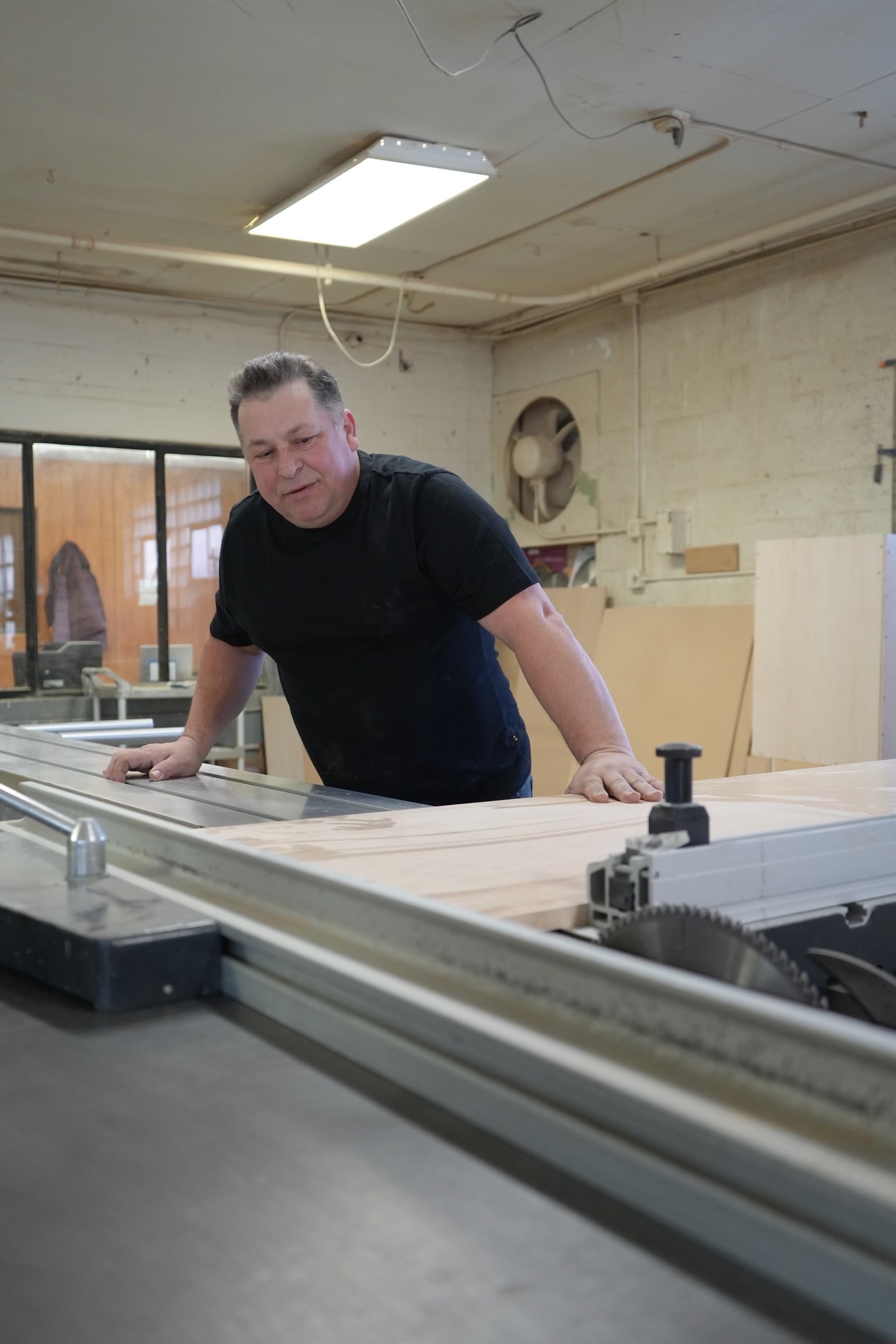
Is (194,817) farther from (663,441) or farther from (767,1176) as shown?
(663,441)

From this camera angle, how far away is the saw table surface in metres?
0.93

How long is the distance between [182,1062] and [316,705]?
4.48ft

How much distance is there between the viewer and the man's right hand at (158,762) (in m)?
1.85

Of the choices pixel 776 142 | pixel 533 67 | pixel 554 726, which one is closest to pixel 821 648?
pixel 776 142

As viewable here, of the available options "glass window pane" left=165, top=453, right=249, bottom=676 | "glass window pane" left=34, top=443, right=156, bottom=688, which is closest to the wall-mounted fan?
"glass window pane" left=165, top=453, right=249, bottom=676

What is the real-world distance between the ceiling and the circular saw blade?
304cm

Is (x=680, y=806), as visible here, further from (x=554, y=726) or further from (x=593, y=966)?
(x=554, y=726)

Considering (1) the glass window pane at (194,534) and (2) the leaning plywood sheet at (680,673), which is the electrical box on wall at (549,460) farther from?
(1) the glass window pane at (194,534)

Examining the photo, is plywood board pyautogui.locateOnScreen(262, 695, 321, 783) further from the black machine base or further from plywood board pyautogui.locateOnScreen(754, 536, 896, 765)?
the black machine base

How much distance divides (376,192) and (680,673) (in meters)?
2.50

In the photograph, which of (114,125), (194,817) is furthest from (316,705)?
(114,125)

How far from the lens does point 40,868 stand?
1.14 meters

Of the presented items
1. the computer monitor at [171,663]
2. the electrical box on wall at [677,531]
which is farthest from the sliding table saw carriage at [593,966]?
the computer monitor at [171,663]

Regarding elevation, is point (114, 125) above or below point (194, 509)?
above
